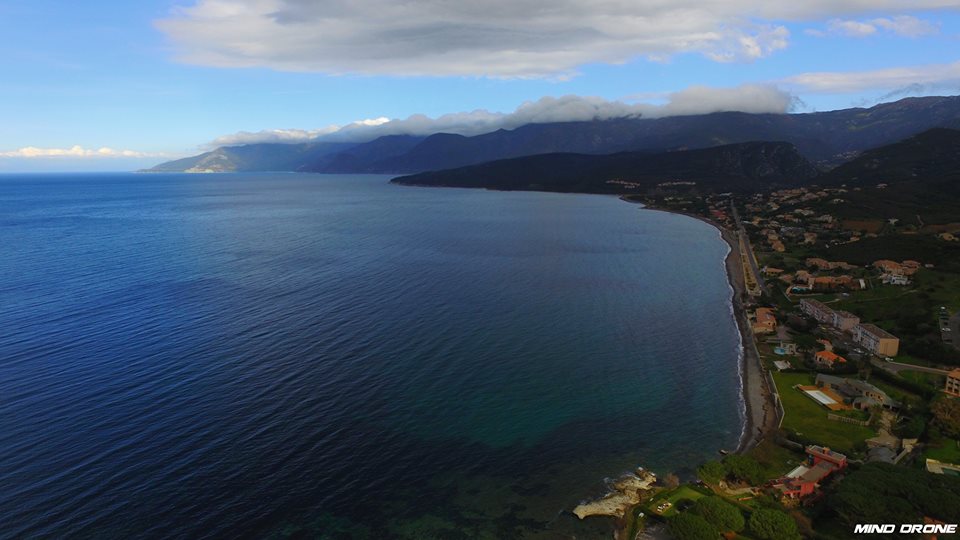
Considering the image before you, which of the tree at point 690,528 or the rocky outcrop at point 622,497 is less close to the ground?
the tree at point 690,528

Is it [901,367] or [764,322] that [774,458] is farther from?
[764,322]

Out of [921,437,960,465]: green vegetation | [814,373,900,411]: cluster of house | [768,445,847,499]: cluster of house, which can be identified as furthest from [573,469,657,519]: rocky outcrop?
[814,373,900,411]: cluster of house

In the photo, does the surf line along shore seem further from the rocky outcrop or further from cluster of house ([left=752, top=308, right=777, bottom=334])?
cluster of house ([left=752, top=308, right=777, bottom=334])

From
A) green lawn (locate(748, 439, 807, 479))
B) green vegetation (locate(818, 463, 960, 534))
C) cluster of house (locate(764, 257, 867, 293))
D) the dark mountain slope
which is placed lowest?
green lawn (locate(748, 439, 807, 479))

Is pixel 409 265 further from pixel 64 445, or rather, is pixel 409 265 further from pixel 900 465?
pixel 900 465

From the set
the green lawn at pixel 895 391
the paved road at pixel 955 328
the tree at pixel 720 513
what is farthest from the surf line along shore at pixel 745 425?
the paved road at pixel 955 328

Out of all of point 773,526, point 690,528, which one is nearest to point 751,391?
point 773,526

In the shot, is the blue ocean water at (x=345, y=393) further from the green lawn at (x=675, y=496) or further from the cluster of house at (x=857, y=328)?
the cluster of house at (x=857, y=328)
